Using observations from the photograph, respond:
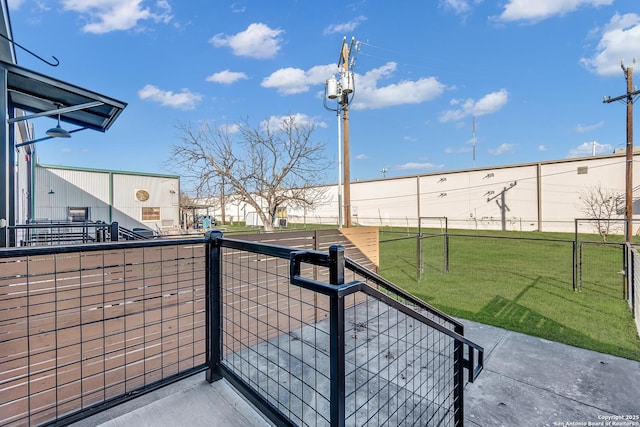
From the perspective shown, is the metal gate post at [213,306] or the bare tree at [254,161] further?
the bare tree at [254,161]

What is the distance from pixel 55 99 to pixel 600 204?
2493 centimetres

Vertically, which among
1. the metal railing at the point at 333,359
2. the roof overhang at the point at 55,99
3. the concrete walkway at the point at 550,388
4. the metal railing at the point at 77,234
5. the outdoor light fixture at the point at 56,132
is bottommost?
the concrete walkway at the point at 550,388

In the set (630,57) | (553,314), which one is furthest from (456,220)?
(553,314)

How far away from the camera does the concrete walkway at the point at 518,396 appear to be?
1.64 meters

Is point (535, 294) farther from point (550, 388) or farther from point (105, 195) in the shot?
point (105, 195)

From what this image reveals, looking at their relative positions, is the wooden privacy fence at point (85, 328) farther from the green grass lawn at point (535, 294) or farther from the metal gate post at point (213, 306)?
the green grass lawn at point (535, 294)

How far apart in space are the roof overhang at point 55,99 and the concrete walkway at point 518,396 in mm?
3314

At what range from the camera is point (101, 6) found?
6.03m

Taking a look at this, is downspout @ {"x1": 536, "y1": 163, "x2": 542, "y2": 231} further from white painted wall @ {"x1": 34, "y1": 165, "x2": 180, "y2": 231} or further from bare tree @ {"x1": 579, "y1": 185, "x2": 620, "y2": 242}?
white painted wall @ {"x1": 34, "y1": 165, "x2": 180, "y2": 231}

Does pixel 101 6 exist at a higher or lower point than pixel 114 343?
higher

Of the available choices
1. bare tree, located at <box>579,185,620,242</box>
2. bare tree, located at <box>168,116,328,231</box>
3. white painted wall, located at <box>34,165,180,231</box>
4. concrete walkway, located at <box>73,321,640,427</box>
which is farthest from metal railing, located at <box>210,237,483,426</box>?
bare tree, located at <box>579,185,620,242</box>

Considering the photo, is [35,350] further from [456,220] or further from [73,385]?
[456,220]

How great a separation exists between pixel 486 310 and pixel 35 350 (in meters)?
5.56

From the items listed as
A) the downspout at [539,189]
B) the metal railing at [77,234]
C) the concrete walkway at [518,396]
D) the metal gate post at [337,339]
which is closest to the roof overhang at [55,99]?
the metal railing at [77,234]
